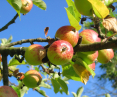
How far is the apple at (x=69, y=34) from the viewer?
844 mm

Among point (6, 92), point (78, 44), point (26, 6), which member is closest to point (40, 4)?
point (26, 6)

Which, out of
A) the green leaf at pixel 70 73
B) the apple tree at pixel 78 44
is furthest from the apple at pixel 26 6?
the green leaf at pixel 70 73

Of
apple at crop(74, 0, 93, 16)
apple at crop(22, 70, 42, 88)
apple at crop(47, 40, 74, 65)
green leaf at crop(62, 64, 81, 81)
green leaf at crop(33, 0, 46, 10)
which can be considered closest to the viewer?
apple at crop(47, 40, 74, 65)

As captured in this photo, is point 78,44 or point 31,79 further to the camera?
point 31,79

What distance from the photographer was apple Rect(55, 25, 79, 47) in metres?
0.84

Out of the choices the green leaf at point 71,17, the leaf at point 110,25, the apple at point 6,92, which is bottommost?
the apple at point 6,92

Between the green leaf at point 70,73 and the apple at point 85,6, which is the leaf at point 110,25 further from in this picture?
the green leaf at point 70,73

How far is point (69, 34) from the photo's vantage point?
0.86m

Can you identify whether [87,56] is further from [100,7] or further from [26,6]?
[26,6]

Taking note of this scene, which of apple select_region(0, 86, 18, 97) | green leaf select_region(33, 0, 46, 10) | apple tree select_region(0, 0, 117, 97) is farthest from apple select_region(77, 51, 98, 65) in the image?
green leaf select_region(33, 0, 46, 10)

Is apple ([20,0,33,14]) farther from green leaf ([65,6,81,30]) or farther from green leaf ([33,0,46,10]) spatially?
green leaf ([65,6,81,30])

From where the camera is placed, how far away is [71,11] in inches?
33.2

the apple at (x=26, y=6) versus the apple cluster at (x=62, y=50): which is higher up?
the apple at (x=26, y=6)

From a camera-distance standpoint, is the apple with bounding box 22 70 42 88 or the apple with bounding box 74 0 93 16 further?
the apple with bounding box 22 70 42 88
